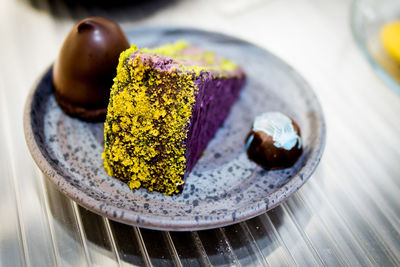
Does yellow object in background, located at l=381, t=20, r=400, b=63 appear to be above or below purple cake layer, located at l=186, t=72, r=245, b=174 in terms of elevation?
above

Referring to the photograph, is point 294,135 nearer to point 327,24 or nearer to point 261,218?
point 261,218

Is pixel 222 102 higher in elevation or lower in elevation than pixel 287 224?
higher

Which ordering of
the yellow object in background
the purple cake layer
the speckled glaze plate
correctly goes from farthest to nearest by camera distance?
the yellow object in background, the purple cake layer, the speckled glaze plate

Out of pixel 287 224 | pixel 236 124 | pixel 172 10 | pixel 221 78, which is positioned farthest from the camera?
pixel 172 10

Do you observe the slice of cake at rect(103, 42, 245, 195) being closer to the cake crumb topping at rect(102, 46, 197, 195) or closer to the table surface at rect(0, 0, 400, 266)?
the cake crumb topping at rect(102, 46, 197, 195)

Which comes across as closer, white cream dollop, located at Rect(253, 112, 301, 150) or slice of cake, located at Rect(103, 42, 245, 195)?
slice of cake, located at Rect(103, 42, 245, 195)

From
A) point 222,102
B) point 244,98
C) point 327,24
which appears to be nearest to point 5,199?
point 222,102

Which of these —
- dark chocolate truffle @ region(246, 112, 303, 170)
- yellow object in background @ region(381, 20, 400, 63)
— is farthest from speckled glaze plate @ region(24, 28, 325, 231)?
yellow object in background @ region(381, 20, 400, 63)
